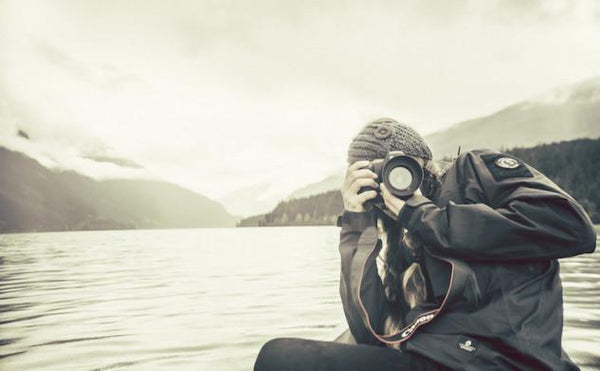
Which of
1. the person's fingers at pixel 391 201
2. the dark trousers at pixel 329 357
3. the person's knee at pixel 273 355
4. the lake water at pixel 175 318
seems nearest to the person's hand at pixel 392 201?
the person's fingers at pixel 391 201

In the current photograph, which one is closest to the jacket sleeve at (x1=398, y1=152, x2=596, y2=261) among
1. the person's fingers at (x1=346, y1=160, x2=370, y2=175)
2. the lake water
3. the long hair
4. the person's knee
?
the long hair

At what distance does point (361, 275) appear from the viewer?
2084 millimetres

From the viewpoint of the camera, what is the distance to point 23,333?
6.02 meters

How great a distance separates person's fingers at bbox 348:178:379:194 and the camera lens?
5.1 inches

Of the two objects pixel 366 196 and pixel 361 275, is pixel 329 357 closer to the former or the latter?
pixel 361 275

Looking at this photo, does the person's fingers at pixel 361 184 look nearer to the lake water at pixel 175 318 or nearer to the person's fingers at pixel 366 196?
the person's fingers at pixel 366 196

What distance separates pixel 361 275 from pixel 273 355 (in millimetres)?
560

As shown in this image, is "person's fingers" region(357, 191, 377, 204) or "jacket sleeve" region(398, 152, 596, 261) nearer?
"jacket sleeve" region(398, 152, 596, 261)

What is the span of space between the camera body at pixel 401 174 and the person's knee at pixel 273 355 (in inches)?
34.1

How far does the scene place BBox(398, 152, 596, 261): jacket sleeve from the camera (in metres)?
1.61

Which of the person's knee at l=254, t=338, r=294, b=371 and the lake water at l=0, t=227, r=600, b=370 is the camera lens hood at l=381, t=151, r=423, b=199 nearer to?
the person's knee at l=254, t=338, r=294, b=371

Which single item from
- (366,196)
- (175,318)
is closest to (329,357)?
(366,196)

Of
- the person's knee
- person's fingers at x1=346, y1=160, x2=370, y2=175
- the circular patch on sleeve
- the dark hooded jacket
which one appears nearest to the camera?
the dark hooded jacket

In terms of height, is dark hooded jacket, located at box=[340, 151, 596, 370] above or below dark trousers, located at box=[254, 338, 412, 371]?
above
